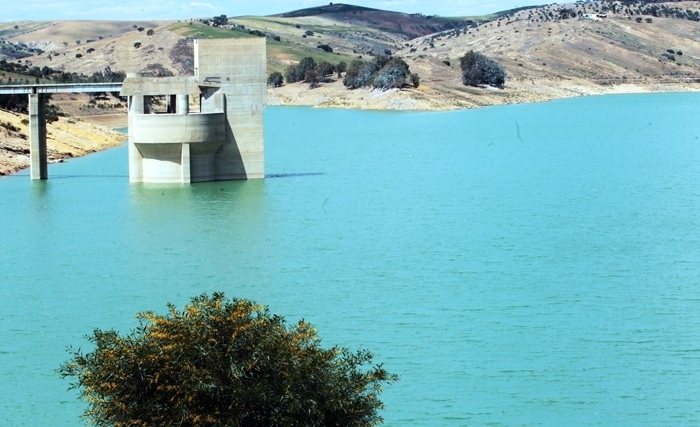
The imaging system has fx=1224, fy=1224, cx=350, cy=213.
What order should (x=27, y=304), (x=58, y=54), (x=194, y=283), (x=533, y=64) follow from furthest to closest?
(x=58, y=54) < (x=533, y=64) < (x=194, y=283) < (x=27, y=304)

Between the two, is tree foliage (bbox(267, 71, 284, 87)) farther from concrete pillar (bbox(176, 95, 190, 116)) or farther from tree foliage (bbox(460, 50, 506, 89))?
concrete pillar (bbox(176, 95, 190, 116))

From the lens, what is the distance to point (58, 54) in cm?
18538

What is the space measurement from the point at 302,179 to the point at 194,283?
2413 cm

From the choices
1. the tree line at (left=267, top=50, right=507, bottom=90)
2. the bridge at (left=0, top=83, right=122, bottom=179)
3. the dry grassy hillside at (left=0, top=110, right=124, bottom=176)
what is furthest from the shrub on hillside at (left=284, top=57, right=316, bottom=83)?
the bridge at (left=0, top=83, right=122, bottom=179)

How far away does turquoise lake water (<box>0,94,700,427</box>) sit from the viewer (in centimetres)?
2262

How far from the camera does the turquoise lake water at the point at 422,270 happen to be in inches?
891

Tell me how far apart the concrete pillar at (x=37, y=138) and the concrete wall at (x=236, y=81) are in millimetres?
7498

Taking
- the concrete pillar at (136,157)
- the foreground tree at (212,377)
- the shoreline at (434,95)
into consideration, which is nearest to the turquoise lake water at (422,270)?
the concrete pillar at (136,157)

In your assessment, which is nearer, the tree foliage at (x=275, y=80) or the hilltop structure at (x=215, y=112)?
the hilltop structure at (x=215, y=112)

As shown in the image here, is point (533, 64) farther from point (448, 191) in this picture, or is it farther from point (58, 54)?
point (448, 191)

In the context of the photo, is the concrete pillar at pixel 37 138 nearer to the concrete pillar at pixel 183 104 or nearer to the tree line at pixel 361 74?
the concrete pillar at pixel 183 104

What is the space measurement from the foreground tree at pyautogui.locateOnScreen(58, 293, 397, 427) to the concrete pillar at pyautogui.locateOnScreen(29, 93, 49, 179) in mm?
39956

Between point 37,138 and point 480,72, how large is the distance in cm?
8866

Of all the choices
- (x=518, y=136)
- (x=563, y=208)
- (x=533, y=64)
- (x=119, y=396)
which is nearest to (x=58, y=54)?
(x=533, y=64)
